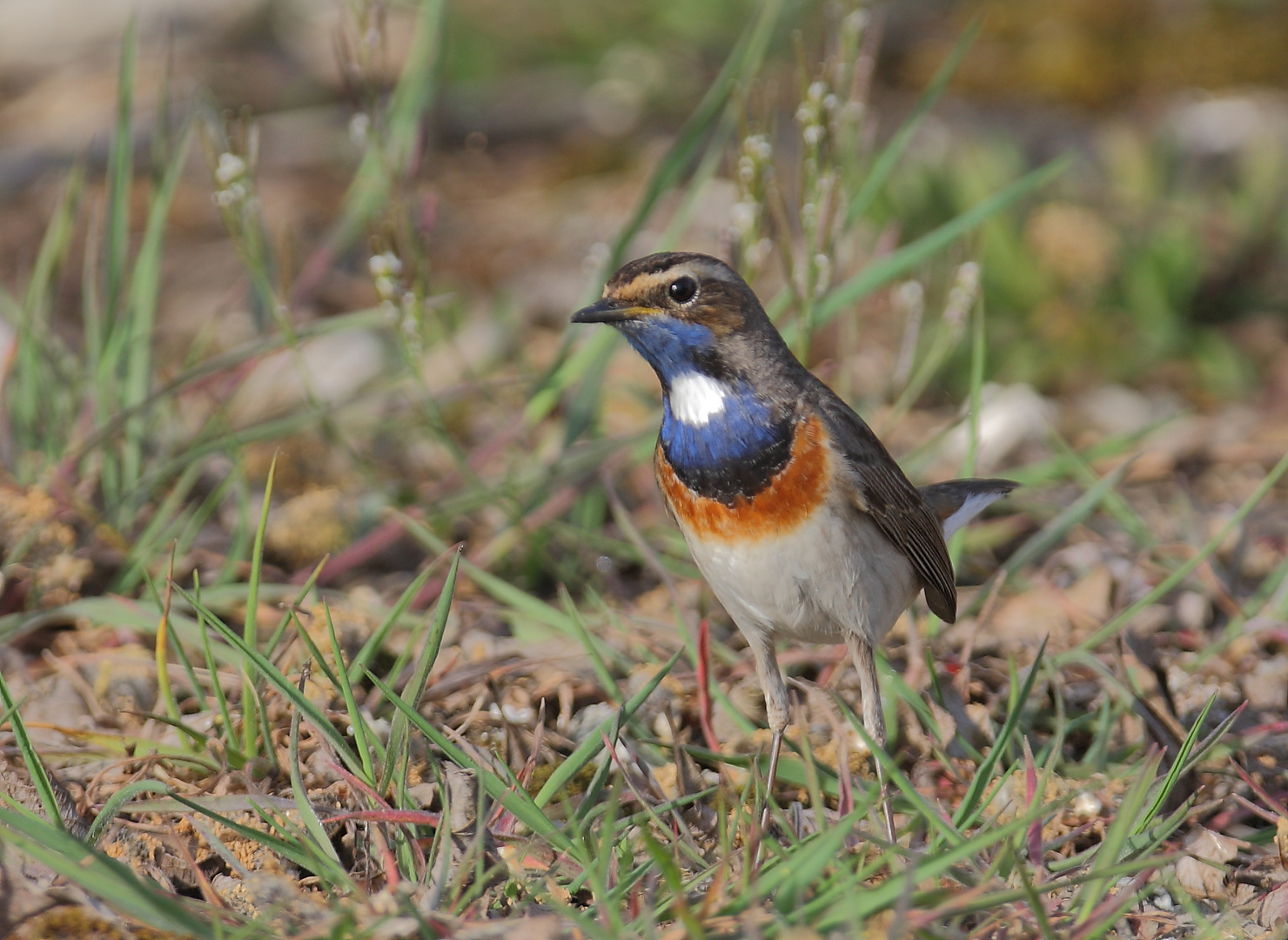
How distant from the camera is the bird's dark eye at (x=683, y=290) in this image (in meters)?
3.72

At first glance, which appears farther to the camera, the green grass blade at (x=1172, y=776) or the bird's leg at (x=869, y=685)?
the bird's leg at (x=869, y=685)

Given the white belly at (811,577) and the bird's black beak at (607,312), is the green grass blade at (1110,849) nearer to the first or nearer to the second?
the white belly at (811,577)

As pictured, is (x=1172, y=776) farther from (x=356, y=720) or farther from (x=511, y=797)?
(x=356, y=720)

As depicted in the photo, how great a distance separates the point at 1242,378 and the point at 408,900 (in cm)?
569

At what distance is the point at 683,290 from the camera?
3734 millimetres

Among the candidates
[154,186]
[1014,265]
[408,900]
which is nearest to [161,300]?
[154,186]

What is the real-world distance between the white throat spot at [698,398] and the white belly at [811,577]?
353 millimetres

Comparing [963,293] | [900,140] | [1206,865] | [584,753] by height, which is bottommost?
[1206,865]

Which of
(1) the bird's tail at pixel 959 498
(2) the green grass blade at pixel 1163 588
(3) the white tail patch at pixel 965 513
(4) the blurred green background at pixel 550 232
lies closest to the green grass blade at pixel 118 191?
(4) the blurred green background at pixel 550 232

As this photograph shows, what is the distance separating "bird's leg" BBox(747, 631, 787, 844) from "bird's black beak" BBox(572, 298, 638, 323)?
3.35 ft

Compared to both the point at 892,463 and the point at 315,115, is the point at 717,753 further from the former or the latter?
the point at 315,115

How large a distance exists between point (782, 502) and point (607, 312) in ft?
2.37

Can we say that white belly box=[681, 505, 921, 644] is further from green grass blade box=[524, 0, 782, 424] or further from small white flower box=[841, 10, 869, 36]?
small white flower box=[841, 10, 869, 36]

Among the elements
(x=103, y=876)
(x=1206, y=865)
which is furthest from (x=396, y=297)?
(x=1206, y=865)
